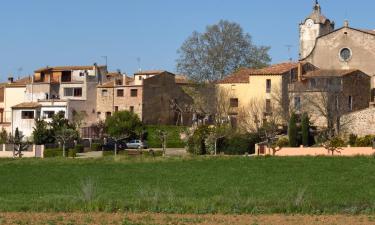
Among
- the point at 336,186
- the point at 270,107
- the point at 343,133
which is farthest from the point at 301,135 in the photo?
the point at 336,186

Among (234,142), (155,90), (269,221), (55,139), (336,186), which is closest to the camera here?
(269,221)

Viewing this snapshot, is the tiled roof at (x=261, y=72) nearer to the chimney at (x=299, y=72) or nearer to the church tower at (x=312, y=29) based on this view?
the chimney at (x=299, y=72)

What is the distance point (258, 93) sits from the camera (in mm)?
82812

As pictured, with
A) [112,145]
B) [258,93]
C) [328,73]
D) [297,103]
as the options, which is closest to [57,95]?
[112,145]

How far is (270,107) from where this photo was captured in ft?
266

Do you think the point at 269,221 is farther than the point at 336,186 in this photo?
No

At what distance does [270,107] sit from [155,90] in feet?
54.0

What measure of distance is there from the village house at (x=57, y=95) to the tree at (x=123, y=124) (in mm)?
9450

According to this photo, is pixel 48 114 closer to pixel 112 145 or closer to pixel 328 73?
pixel 112 145

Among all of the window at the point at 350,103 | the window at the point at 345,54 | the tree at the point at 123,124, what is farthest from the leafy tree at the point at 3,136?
the window at the point at 345,54

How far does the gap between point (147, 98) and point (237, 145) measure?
2603 cm

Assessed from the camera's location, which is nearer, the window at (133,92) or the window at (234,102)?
the window at (234,102)

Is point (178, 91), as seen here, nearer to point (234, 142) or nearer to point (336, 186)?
point (234, 142)

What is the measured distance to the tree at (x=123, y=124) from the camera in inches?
3248
